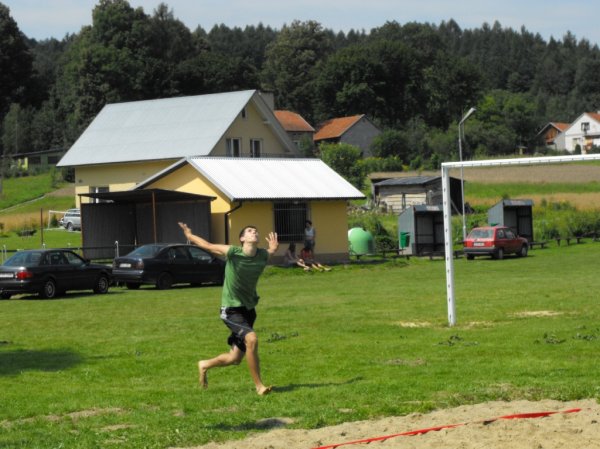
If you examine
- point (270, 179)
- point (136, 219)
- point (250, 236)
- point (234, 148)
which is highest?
point (234, 148)

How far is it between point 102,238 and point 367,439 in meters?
37.8

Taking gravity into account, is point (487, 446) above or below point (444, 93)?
below

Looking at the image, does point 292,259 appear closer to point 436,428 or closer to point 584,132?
point 436,428

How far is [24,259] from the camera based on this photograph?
3170 cm

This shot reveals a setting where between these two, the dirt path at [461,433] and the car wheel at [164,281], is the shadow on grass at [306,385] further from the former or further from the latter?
the car wheel at [164,281]

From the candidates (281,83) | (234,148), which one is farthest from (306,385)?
(281,83)

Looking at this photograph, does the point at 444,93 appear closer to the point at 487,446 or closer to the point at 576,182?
the point at 576,182

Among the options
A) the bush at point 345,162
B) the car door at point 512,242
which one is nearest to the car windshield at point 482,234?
the car door at point 512,242

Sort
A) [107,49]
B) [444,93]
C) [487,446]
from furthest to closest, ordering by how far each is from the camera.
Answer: [444,93]
[107,49]
[487,446]

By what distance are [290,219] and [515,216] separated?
66.3 ft

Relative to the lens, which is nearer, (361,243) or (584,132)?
(361,243)

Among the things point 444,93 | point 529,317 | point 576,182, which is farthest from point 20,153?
point 529,317

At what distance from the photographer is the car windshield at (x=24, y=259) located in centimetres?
3156

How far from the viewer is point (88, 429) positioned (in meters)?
10.8
